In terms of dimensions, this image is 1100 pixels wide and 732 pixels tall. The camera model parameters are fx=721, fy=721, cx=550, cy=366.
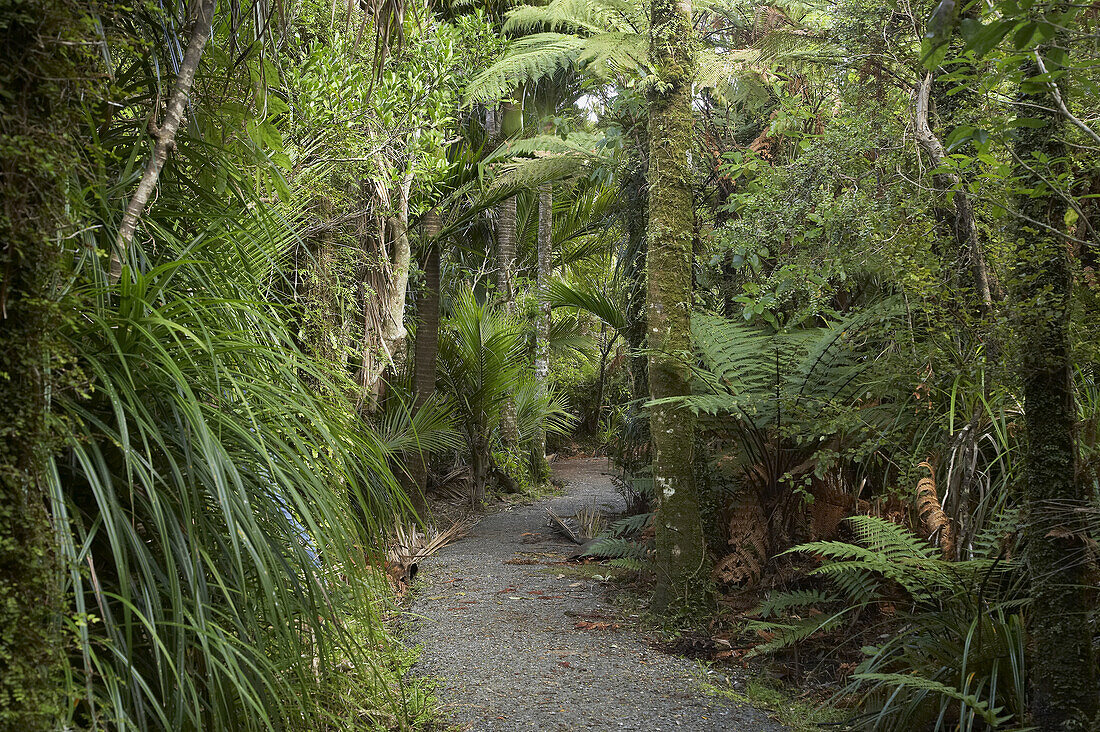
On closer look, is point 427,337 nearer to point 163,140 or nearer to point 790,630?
point 790,630

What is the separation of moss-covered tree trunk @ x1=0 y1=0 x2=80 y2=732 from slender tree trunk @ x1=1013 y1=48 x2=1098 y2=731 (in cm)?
223

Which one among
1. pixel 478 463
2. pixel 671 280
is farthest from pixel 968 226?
pixel 478 463

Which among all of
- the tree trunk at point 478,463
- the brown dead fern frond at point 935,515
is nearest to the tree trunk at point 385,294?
the brown dead fern frond at point 935,515

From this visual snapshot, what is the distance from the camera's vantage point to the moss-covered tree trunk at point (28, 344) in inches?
44.3

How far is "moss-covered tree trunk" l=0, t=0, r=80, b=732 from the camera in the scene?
44.3 inches

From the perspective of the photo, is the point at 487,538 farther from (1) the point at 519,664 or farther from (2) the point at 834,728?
(2) the point at 834,728

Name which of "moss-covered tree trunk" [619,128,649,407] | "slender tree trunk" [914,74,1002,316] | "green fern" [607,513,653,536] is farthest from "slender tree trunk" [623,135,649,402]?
"slender tree trunk" [914,74,1002,316]

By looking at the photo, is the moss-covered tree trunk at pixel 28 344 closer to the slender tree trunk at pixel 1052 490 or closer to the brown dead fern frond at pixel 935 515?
the slender tree trunk at pixel 1052 490

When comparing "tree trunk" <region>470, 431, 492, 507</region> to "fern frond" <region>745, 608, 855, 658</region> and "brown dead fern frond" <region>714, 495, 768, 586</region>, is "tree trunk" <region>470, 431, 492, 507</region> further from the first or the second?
"fern frond" <region>745, 608, 855, 658</region>

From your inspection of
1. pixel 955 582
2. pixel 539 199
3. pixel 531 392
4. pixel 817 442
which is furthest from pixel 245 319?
pixel 539 199

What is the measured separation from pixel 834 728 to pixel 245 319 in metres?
2.49

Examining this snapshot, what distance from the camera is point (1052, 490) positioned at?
2014mm

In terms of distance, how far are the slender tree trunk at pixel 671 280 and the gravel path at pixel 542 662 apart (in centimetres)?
60

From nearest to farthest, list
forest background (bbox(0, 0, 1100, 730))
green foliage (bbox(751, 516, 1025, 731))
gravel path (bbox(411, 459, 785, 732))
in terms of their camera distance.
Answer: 1. forest background (bbox(0, 0, 1100, 730))
2. green foliage (bbox(751, 516, 1025, 731))
3. gravel path (bbox(411, 459, 785, 732))
